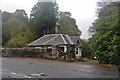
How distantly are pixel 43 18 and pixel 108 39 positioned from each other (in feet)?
107

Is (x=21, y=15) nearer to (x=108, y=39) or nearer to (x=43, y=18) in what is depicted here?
(x=43, y=18)

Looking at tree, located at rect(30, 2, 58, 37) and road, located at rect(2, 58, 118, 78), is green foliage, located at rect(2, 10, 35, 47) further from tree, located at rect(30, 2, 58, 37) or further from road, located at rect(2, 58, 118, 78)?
road, located at rect(2, 58, 118, 78)

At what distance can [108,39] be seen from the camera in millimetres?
23766

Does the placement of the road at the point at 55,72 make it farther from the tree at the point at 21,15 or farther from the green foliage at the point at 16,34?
the tree at the point at 21,15

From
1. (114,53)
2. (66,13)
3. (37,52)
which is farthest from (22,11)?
(114,53)

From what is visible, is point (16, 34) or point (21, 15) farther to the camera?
point (21, 15)

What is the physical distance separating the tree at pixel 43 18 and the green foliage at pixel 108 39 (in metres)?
30.7

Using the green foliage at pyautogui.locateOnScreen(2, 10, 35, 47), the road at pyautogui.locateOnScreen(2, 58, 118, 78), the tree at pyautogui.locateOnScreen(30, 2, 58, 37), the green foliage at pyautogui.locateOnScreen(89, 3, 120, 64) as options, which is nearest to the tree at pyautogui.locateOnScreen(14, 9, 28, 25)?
the tree at pyautogui.locateOnScreen(30, 2, 58, 37)

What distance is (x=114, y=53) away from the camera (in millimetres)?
22188

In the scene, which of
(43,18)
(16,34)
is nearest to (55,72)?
(16,34)

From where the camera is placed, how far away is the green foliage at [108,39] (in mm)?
22266

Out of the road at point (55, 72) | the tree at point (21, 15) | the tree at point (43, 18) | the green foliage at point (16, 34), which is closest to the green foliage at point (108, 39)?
the road at point (55, 72)

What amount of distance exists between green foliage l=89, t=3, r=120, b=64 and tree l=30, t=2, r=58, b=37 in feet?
101

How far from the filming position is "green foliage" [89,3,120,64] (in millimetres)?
22266
